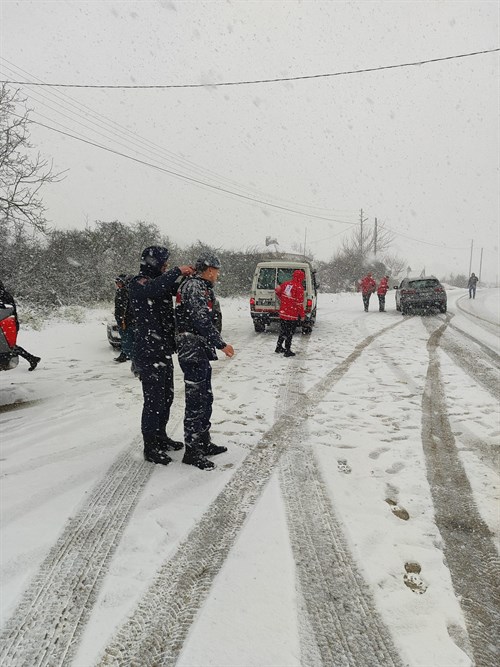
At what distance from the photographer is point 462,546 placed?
253cm

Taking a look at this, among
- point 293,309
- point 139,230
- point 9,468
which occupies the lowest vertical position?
point 9,468

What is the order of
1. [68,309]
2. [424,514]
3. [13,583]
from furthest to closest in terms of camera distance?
[68,309] < [424,514] < [13,583]

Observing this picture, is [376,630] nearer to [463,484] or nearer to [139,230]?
[463,484]

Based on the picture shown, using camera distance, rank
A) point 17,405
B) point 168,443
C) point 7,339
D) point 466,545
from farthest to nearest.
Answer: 1. point 17,405
2. point 7,339
3. point 168,443
4. point 466,545

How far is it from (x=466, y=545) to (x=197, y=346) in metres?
2.36

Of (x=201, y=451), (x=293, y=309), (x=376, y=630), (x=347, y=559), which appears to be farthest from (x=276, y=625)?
(x=293, y=309)

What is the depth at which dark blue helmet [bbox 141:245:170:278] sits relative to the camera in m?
3.59

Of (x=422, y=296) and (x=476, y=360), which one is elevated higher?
(x=422, y=296)

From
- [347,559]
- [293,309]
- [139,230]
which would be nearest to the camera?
[347,559]

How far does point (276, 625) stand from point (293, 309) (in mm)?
6861

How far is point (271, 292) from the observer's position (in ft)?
38.5

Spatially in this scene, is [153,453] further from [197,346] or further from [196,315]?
[196,315]

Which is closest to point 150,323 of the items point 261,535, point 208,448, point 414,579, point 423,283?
point 208,448

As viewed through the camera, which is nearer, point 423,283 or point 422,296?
point 422,296
